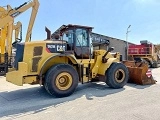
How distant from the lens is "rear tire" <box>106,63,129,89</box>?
7.70 m

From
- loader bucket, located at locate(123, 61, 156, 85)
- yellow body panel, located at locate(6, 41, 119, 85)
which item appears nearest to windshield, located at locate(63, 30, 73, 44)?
yellow body panel, located at locate(6, 41, 119, 85)

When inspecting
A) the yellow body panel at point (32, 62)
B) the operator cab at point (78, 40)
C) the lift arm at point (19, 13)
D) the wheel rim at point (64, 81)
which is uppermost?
the lift arm at point (19, 13)

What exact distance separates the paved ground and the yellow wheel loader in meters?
0.56

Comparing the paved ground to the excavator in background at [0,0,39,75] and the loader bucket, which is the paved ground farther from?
the excavator in background at [0,0,39,75]

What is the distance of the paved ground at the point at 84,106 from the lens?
4609 millimetres

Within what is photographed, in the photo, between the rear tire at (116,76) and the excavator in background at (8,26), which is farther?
the excavator in background at (8,26)

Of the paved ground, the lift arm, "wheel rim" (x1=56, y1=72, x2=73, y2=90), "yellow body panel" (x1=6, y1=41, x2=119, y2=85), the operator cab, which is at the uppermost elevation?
the lift arm

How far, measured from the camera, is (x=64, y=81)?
6.65 m

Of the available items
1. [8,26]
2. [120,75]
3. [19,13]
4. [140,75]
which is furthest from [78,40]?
[8,26]

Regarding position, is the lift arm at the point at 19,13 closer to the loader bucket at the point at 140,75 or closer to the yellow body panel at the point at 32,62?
the yellow body panel at the point at 32,62

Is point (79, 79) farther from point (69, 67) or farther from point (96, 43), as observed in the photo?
point (96, 43)

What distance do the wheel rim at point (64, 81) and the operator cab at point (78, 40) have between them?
101cm

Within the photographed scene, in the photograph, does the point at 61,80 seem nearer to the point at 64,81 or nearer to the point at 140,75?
the point at 64,81

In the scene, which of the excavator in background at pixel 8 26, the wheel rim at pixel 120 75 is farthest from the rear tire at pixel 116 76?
the excavator in background at pixel 8 26
